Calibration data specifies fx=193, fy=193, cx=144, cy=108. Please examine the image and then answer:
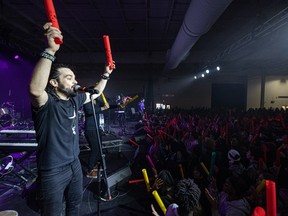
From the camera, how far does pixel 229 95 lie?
52.6 feet

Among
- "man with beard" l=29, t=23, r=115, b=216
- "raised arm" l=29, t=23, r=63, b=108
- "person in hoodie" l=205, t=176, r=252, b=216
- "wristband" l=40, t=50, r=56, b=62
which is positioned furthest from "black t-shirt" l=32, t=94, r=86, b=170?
"person in hoodie" l=205, t=176, r=252, b=216

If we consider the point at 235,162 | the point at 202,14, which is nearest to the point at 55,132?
the point at 235,162

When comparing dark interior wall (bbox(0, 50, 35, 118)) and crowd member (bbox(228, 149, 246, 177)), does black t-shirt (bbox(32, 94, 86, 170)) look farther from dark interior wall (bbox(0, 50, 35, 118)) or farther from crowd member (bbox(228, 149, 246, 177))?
dark interior wall (bbox(0, 50, 35, 118))

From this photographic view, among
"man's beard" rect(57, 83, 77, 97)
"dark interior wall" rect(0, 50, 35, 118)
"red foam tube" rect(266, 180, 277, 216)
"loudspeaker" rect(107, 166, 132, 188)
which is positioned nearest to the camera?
"red foam tube" rect(266, 180, 277, 216)

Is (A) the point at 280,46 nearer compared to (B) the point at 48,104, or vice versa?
(B) the point at 48,104

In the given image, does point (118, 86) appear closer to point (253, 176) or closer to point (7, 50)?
point (7, 50)

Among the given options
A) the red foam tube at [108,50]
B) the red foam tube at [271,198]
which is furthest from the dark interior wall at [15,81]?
the red foam tube at [271,198]

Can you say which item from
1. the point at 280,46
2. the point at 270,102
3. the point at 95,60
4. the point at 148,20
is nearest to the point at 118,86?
the point at 95,60

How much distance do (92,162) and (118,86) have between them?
12809 millimetres

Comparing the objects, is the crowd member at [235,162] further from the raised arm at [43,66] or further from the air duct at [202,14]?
the raised arm at [43,66]

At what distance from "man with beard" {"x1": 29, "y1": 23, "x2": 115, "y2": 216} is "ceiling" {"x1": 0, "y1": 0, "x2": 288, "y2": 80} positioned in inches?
103

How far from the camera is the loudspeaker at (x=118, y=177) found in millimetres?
3236

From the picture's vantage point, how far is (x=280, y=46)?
9500mm

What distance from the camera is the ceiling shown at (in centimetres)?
529
